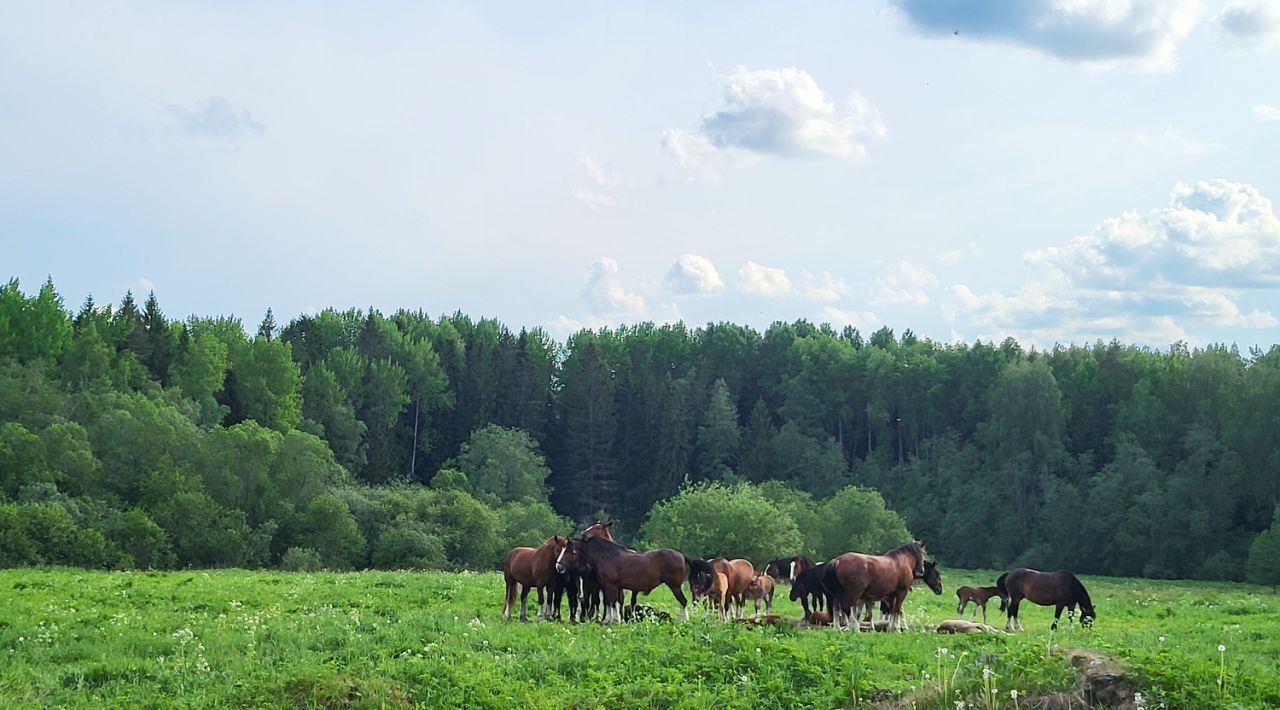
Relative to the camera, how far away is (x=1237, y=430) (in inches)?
3329

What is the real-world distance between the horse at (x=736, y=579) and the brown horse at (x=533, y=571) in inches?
182

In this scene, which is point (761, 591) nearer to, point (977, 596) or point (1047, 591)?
point (977, 596)

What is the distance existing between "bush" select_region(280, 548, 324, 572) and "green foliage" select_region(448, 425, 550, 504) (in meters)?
29.8

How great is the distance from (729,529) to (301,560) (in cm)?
2364

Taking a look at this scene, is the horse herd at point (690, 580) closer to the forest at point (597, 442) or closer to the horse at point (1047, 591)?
the horse at point (1047, 591)

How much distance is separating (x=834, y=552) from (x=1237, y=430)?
36.5m

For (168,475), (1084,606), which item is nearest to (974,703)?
(1084,606)

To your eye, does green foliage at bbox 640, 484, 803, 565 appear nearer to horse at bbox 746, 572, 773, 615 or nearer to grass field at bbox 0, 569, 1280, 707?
horse at bbox 746, 572, 773, 615

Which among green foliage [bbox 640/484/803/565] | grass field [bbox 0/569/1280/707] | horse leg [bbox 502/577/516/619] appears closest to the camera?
grass field [bbox 0/569/1280/707]

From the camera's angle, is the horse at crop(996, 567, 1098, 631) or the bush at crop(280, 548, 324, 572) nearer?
the horse at crop(996, 567, 1098, 631)

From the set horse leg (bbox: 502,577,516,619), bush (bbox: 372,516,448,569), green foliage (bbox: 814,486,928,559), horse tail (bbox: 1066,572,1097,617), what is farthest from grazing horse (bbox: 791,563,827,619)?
green foliage (bbox: 814,486,928,559)

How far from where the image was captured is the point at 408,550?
64438 mm

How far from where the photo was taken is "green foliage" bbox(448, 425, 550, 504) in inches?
3777

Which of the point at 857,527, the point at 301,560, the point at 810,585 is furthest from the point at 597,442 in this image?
the point at 810,585
